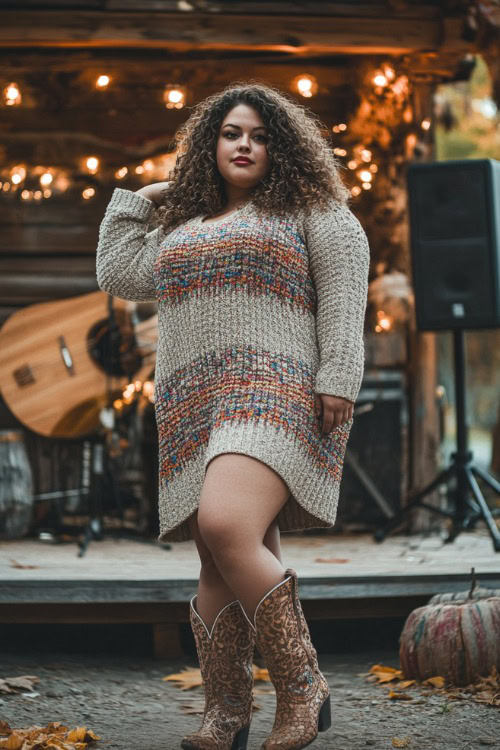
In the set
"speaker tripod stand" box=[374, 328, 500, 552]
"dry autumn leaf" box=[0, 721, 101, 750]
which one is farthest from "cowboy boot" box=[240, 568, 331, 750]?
"speaker tripod stand" box=[374, 328, 500, 552]

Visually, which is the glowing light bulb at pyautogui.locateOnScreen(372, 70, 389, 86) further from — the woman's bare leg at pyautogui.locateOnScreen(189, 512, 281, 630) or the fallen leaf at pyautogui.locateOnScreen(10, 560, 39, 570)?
the woman's bare leg at pyautogui.locateOnScreen(189, 512, 281, 630)

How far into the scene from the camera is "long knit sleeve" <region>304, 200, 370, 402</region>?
8.37ft

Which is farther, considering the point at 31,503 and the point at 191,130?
the point at 31,503

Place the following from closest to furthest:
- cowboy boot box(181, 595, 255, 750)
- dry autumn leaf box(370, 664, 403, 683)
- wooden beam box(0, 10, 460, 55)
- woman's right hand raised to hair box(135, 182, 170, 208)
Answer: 1. cowboy boot box(181, 595, 255, 750)
2. woman's right hand raised to hair box(135, 182, 170, 208)
3. dry autumn leaf box(370, 664, 403, 683)
4. wooden beam box(0, 10, 460, 55)

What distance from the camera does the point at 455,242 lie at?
16.8ft

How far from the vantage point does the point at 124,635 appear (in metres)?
4.64

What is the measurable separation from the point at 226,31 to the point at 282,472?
3484 mm

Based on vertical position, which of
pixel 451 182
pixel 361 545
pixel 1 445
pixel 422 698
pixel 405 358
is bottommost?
pixel 422 698

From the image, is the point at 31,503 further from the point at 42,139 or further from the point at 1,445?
the point at 42,139

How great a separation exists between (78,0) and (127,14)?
0.24 meters

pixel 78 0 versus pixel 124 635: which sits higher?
pixel 78 0

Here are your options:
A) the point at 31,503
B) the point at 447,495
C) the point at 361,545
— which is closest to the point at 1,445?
the point at 31,503

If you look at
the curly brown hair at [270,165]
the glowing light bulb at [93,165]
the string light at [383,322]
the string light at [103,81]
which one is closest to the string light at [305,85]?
the string light at [103,81]

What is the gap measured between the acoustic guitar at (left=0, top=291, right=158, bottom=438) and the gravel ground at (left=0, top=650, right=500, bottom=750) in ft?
6.01
